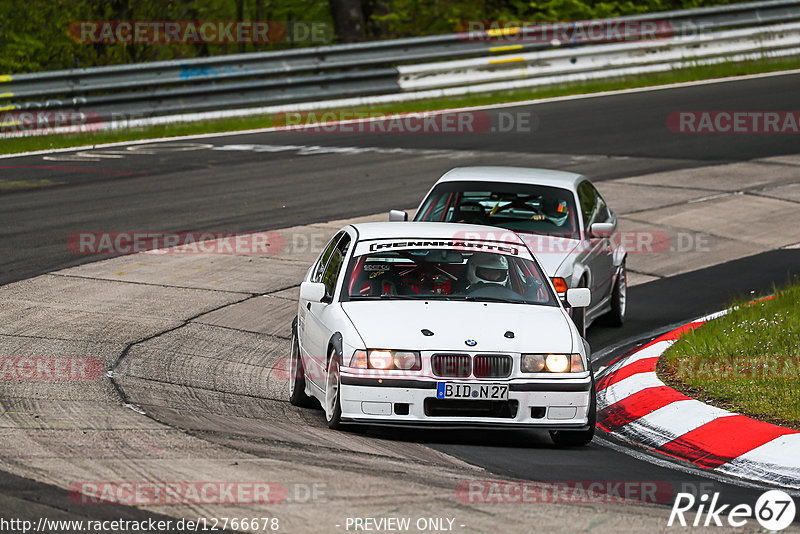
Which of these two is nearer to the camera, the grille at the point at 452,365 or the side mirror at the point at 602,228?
the grille at the point at 452,365

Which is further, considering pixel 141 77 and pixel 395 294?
pixel 141 77

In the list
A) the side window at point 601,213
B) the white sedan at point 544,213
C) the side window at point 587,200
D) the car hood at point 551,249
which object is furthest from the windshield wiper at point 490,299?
the side window at point 601,213

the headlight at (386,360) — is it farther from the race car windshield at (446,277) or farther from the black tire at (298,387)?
the black tire at (298,387)

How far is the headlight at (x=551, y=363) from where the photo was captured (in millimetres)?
7332

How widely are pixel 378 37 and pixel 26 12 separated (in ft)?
28.6

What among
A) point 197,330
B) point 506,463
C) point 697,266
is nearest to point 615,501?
point 506,463

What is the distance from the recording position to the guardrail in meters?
21.1

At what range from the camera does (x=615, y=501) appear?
5.96 meters

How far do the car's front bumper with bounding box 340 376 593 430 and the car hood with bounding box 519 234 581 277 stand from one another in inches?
119

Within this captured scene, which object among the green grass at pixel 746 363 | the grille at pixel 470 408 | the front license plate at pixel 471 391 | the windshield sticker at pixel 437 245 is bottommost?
the green grass at pixel 746 363

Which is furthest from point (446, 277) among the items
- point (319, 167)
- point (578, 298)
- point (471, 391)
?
point (319, 167)

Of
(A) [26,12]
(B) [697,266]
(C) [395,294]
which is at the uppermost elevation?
(A) [26,12]

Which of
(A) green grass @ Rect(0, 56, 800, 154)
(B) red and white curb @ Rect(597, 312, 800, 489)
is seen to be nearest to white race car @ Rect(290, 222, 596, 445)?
(B) red and white curb @ Rect(597, 312, 800, 489)

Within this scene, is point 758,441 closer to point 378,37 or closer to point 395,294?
point 395,294
